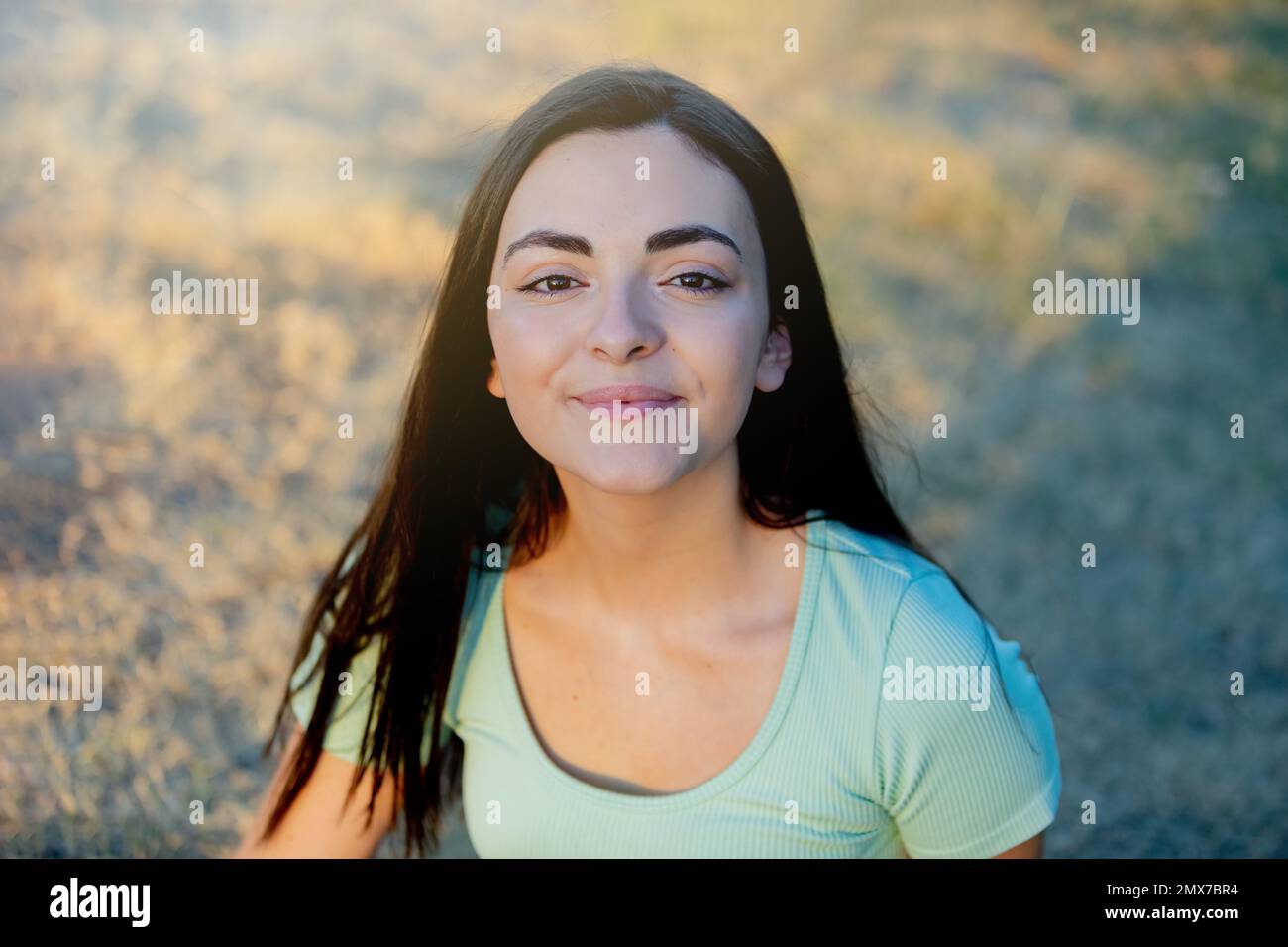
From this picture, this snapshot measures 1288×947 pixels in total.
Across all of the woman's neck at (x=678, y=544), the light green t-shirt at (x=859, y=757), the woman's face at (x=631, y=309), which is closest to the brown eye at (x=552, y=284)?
the woman's face at (x=631, y=309)

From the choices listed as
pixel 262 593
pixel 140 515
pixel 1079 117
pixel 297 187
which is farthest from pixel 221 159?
pixel 1079 117

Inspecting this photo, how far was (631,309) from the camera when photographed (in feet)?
6.20

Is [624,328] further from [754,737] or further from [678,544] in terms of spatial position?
[754,737]

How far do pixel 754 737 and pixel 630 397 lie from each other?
1.81ft

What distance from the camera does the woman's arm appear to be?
2.31m

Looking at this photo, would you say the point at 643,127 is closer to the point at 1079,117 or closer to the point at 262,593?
the point at 262,593

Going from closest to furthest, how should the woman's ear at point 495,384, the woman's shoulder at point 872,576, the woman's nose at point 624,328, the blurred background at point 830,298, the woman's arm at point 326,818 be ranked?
1. the woman's nose at point 624,328
2. the woman's shoulder at point 872,576
3. the woman's ear at point 495,384
4. the woman's arm at point 326,818
5. the blurred background at point 830,298

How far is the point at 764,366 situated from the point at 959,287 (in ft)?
10.3

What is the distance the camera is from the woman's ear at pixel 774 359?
6.84ft

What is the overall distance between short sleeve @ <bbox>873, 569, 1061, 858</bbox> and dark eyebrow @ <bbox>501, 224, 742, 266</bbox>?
23.3 inches

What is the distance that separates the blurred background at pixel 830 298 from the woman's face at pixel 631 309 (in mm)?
536

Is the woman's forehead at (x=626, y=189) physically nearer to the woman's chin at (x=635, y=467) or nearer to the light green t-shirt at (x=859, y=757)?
the woman's chin at (x=635, y=467)

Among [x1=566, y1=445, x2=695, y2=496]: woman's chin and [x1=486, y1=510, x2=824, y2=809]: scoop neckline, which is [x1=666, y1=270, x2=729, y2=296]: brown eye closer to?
[x1=566, y1=445, x2=695, y2=496]: woman's chin

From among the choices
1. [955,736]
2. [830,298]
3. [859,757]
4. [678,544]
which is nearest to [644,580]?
[678,544]
